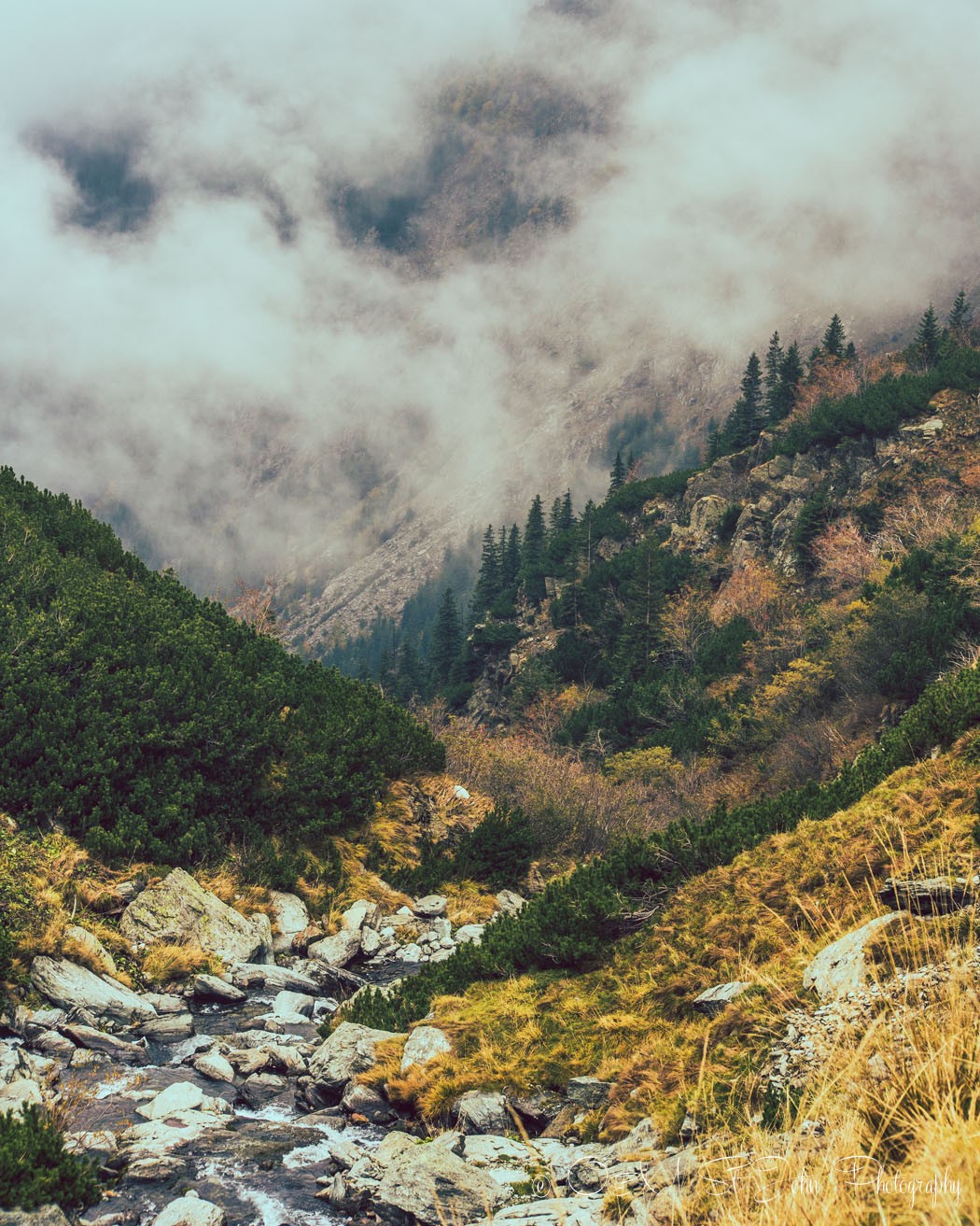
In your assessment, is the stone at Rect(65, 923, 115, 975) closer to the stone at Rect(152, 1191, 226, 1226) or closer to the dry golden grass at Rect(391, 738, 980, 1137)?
the dry golden grass at Rect(391, 738, 980, 1137)

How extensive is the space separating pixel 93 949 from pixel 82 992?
145 centimetres

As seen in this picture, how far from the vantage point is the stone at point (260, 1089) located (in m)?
9.07

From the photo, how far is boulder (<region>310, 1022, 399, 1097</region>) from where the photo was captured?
359 inches

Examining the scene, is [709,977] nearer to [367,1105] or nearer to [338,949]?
[367,1105]

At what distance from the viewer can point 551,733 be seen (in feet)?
159

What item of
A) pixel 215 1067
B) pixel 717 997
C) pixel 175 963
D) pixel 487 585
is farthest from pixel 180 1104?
pixel 487 585

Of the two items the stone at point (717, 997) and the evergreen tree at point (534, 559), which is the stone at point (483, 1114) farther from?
the evergreen tree at point (534, 559)

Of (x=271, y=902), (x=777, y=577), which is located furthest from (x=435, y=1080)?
(x=777, y=577)

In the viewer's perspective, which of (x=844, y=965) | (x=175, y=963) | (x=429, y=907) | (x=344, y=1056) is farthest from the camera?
(x=429, y=907)

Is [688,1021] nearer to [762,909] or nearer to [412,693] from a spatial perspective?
[762,909]

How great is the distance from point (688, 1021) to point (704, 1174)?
3608 millimetres

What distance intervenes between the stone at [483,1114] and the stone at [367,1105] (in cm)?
95

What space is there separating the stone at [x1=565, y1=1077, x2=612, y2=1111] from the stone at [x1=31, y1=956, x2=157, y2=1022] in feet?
22.6

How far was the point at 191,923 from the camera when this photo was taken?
14.8 meters
